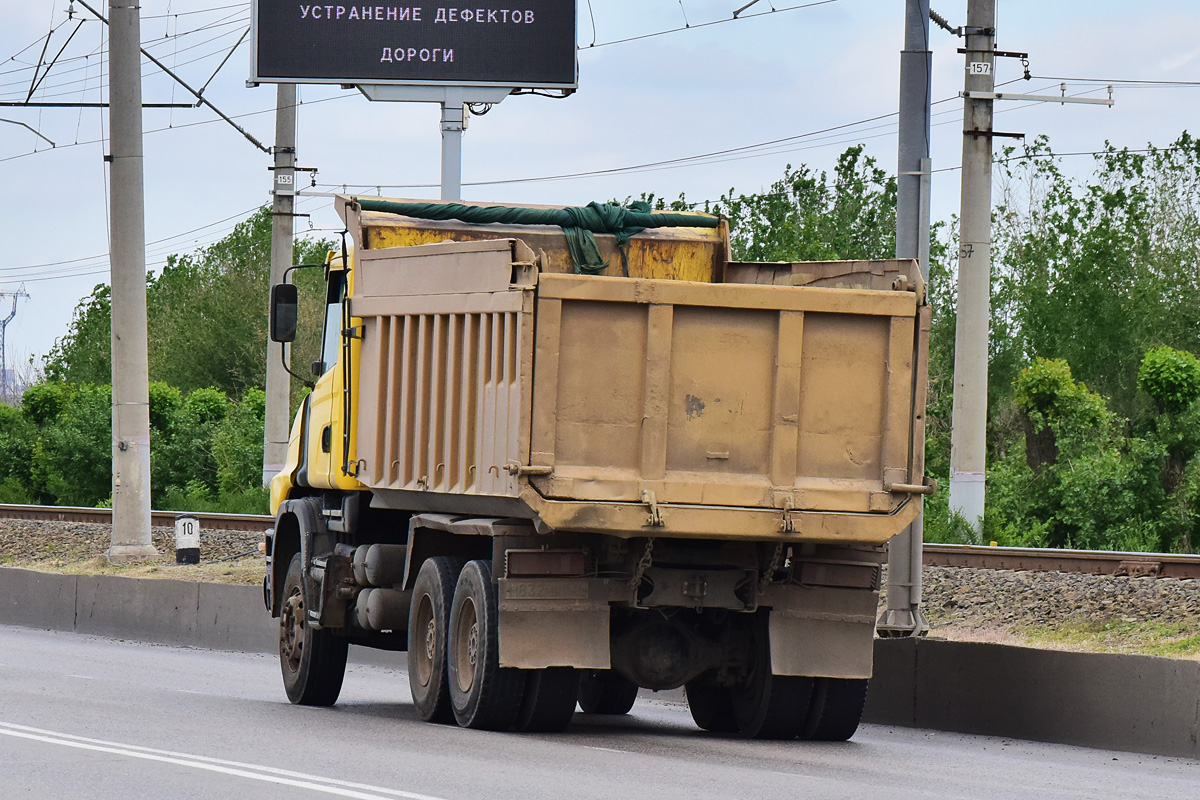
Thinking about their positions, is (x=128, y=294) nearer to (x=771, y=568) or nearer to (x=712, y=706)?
(x=712, y=706)

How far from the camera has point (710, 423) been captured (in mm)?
11039

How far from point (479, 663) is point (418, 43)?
505 inches

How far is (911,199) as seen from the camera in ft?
48.5

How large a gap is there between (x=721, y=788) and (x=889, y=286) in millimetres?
3880

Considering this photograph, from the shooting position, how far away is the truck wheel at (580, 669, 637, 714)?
14125 millimetres

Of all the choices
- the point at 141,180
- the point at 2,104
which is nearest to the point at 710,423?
the point at 141,180

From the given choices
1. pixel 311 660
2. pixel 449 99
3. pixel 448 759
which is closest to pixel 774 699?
pixel 448 759

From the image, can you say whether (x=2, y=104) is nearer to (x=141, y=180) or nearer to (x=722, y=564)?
(x=141, y=180)

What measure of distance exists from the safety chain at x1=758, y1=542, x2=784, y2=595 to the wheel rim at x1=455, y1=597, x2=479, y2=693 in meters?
1.74

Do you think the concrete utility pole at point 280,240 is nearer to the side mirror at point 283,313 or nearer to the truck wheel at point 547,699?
the side mirror at point 283,313

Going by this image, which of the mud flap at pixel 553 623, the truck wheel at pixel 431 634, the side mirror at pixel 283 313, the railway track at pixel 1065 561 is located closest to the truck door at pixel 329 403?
the side mirror at pixel 283 313

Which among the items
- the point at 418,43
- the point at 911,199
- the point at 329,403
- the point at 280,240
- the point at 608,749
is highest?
the point at 418,43

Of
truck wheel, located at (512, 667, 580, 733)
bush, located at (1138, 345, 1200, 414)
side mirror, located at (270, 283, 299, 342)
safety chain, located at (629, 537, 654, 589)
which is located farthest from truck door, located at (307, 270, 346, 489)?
bush, located at (1138, 345, 1200, 414)

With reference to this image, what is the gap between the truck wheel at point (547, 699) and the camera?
455 inches
